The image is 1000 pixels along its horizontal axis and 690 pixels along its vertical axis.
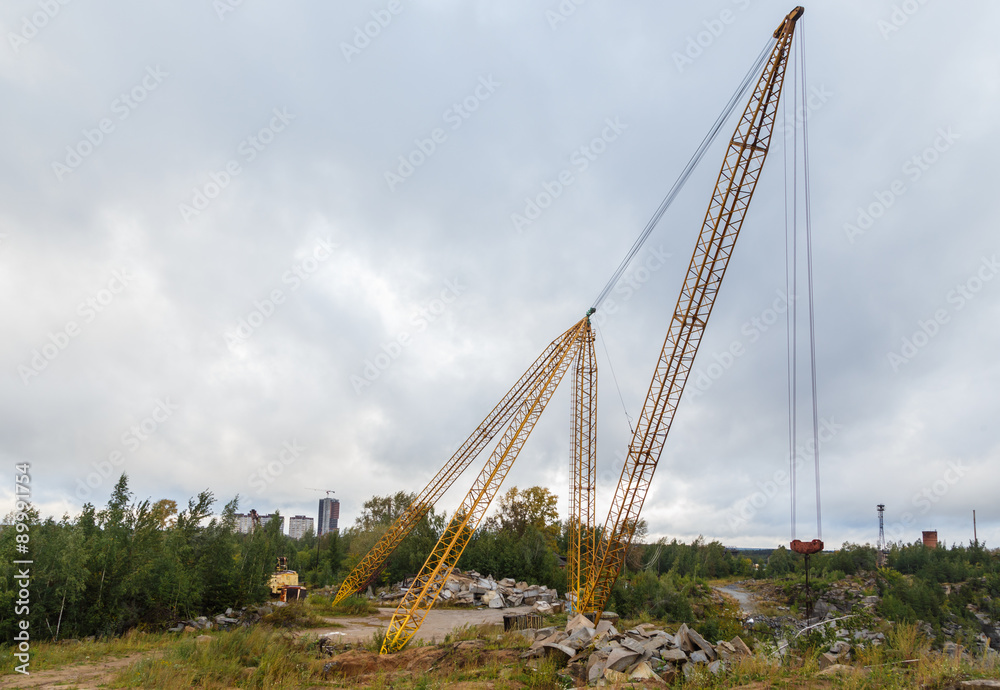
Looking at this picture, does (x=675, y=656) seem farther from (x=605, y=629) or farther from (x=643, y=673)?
(x=605, y=629)

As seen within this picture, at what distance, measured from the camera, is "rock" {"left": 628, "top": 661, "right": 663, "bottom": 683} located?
42.3ft

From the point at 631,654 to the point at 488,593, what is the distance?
26094 mm

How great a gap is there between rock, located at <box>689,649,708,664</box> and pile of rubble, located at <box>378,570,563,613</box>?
21.8m

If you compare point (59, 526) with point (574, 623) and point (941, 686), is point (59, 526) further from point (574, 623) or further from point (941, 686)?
point (941, 686)

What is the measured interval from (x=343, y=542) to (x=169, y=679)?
51755 millimetres

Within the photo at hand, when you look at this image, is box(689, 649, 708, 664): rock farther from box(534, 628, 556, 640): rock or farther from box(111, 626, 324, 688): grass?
box(111, 626, 324, 688): grass

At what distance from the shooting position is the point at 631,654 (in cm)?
1402

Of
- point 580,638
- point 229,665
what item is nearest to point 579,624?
point 580,638

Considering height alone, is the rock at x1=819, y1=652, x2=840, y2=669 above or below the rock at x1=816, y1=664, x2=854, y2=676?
below

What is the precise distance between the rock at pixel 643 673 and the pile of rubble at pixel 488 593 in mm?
22660

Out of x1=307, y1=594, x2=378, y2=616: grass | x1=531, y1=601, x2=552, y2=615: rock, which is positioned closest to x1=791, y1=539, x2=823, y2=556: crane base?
x1=531, y1=601, x2=552, y2=615: rock

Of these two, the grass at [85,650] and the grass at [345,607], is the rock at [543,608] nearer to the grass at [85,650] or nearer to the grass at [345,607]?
the grass at [345,607]

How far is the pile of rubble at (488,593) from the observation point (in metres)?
37.5

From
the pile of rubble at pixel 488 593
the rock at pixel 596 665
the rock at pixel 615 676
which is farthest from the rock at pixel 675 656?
the pile of rubble at pixel 488 593
